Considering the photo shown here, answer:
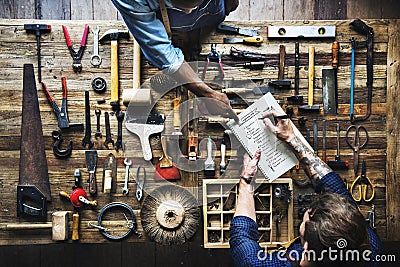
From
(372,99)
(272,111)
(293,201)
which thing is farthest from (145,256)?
(372,99)

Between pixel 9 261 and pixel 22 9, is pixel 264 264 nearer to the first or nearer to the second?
pixel 9 261

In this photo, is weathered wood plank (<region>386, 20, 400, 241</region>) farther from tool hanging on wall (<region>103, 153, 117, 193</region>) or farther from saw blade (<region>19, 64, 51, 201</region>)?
saw blade (<region>19, 64, 51, 201</region>)

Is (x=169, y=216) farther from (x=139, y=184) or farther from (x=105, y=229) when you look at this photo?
(x=105, y=229)

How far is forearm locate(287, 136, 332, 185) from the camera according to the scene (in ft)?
7.93

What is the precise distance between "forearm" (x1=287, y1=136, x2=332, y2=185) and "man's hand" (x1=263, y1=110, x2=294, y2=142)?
3 centimetres

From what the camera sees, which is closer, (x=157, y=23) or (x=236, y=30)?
(x=157, y=23)

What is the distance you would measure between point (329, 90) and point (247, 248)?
107cm

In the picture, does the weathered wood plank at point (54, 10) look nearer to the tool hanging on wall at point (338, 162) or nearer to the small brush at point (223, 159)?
the small brush at point (223, 159)

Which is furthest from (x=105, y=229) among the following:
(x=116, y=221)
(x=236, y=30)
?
(x=236, y=30)

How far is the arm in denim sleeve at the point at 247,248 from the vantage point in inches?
78.4

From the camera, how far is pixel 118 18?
2.86 meters

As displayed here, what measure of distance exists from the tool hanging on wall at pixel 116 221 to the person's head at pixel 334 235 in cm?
103

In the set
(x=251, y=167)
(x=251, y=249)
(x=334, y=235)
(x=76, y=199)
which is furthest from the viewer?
(x=76, y=199)

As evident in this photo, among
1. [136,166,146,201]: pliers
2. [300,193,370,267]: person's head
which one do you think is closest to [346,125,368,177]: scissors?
[300,193,370,267]: person's head
